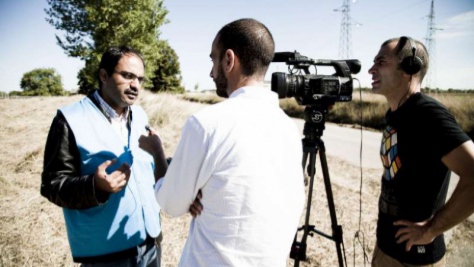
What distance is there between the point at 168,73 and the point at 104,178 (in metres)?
33.8

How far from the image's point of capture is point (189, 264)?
1011mm

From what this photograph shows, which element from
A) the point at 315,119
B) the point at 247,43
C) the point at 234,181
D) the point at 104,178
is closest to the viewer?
the point at 234,181

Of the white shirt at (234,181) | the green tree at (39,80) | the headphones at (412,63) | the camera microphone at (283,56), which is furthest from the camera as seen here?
the green tree at (39,80)

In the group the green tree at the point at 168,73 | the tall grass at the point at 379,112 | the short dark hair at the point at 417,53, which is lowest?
the tall grass at the point at 379,112

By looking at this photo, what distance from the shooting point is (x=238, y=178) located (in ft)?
3.07

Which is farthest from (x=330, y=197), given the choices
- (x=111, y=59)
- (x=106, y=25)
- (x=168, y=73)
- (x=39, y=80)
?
(x=39, y=80)

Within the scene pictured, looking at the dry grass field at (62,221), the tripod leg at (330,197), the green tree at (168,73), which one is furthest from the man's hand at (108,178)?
the green tree at (168,73)

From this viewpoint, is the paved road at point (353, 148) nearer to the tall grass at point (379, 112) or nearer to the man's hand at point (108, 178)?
the tall grass at point (379, 112)

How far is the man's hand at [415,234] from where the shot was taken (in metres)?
1.54

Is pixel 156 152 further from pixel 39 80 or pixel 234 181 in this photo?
pixel 39 80

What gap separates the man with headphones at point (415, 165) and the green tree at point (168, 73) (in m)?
31.9

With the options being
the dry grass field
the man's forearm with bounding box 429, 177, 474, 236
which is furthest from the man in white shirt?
the dry grass field

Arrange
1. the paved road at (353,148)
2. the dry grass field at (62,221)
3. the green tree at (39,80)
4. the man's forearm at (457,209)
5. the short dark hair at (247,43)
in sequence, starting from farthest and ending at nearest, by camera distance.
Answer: the green tree at (39,80) → the paved road at (353,148) → the dry grass field at (62,221) → the man's forearm at (457,209) → the short dark hair at (247,43)

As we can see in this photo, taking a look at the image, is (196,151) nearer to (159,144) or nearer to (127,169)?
(159,144)
